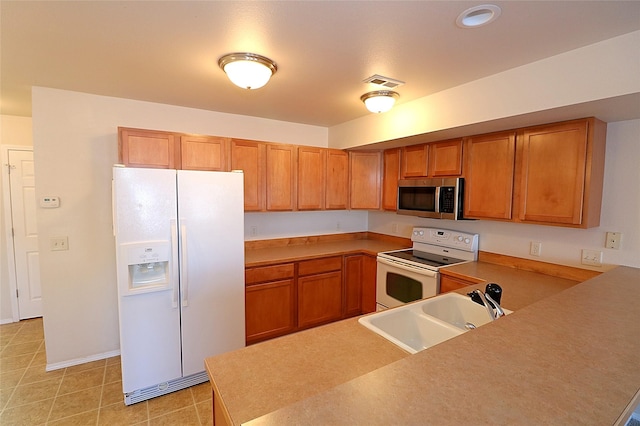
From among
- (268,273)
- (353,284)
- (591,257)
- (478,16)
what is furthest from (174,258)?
(591,257)

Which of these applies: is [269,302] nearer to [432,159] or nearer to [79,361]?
[79,361]

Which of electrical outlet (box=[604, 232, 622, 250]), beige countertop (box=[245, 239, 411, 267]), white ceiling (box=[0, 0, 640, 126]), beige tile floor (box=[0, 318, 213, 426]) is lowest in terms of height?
beige tile floor (box=[0, 318, 213, 426])

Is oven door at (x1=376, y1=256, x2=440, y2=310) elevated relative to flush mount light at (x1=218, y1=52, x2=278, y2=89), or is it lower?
lower

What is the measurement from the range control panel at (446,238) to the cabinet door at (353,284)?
685 mm

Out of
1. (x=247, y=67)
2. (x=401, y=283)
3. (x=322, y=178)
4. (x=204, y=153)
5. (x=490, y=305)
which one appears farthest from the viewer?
(x=322, y=178)

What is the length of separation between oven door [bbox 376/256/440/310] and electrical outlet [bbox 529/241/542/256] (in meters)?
0.80

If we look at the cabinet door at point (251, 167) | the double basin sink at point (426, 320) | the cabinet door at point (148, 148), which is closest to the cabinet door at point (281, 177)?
the cabinet door at point (251, 167)

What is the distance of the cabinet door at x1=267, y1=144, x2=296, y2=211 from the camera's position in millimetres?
3088

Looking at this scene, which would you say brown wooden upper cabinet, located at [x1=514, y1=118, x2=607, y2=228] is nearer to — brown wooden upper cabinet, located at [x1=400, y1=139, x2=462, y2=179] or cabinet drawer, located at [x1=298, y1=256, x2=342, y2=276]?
brown wooden upper cabinet, located at [x1=400, y1=139, x2=462, y2=179]

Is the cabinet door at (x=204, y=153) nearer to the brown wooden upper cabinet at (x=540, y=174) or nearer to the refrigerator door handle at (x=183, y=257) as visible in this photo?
the refrigerator door handle at (x=183, y=257)

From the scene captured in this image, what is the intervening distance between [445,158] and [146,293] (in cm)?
275

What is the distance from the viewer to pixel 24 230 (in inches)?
135

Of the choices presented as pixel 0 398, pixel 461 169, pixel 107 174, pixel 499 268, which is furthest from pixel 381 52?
pixel 0 398

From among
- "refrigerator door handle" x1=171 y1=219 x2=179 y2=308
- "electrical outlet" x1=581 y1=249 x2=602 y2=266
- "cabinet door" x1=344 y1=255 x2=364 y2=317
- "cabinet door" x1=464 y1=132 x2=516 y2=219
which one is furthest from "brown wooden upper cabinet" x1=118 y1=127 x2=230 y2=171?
"electrical outlet" x1=581 y1=249 x2=602 y2=266
